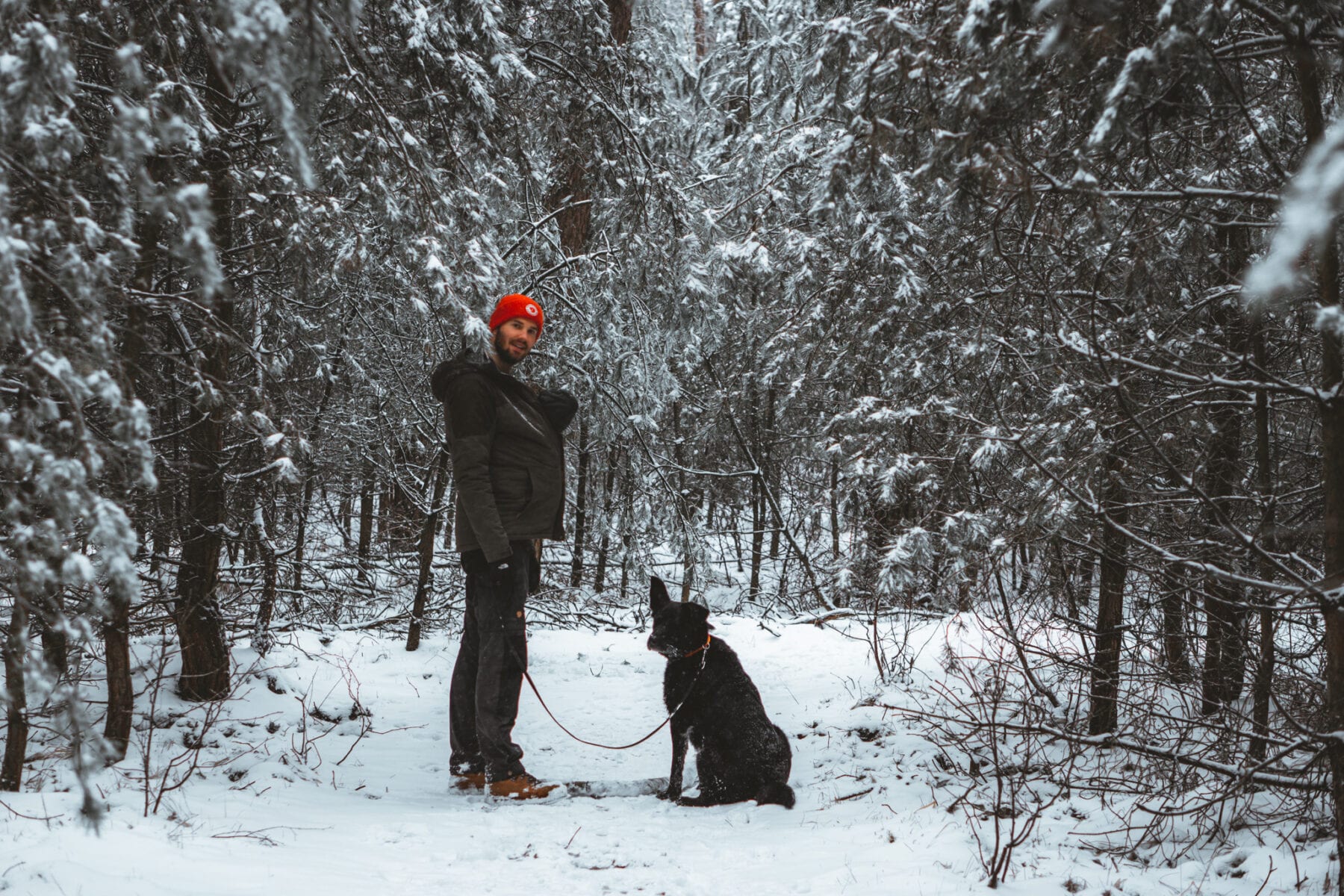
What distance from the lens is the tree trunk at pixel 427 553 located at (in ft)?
22.9

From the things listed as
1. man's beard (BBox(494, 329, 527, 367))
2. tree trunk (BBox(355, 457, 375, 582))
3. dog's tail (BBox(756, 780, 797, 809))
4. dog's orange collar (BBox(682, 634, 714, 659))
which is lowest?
dog's tail (BBox(756, 780, 797, 809))

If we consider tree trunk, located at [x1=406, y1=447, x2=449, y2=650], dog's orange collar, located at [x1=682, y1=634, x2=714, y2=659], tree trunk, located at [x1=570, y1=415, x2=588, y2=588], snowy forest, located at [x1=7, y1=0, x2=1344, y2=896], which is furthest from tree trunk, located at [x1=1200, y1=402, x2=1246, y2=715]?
tree trunk, located at [x1=570, y1=415, x2=588, y2=588]

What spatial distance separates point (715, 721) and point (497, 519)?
5.47 feet

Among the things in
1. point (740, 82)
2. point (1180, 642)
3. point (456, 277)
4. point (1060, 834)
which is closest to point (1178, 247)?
point (1180, 642)

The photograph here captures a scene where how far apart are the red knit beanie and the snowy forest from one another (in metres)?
0.17

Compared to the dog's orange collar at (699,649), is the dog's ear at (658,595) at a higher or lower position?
higher

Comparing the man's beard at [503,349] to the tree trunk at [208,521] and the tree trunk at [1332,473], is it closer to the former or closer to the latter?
the tree trunk at [208,521]

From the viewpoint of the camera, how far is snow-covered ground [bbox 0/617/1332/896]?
2.69 meters

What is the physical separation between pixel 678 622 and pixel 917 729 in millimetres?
1769

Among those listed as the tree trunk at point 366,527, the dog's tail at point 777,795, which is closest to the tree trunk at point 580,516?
the tree trunk at point 366,527

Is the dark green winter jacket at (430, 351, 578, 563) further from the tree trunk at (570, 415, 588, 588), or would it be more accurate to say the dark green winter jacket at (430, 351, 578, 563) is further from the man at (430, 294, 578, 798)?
the tree trunk at (570, 415, 588, 588)

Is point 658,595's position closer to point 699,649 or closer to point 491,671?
point 699,649

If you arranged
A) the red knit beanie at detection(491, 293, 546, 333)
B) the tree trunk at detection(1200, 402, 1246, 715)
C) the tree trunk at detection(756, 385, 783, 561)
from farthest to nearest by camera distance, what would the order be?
the tree trunk at detection(756, 385, 783, 561), the red knit beanie at detection(491, 293, 546, 333), the tree trunk at detection(1200, 402, 1246, 715)

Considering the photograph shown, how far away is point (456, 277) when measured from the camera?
3.99m
